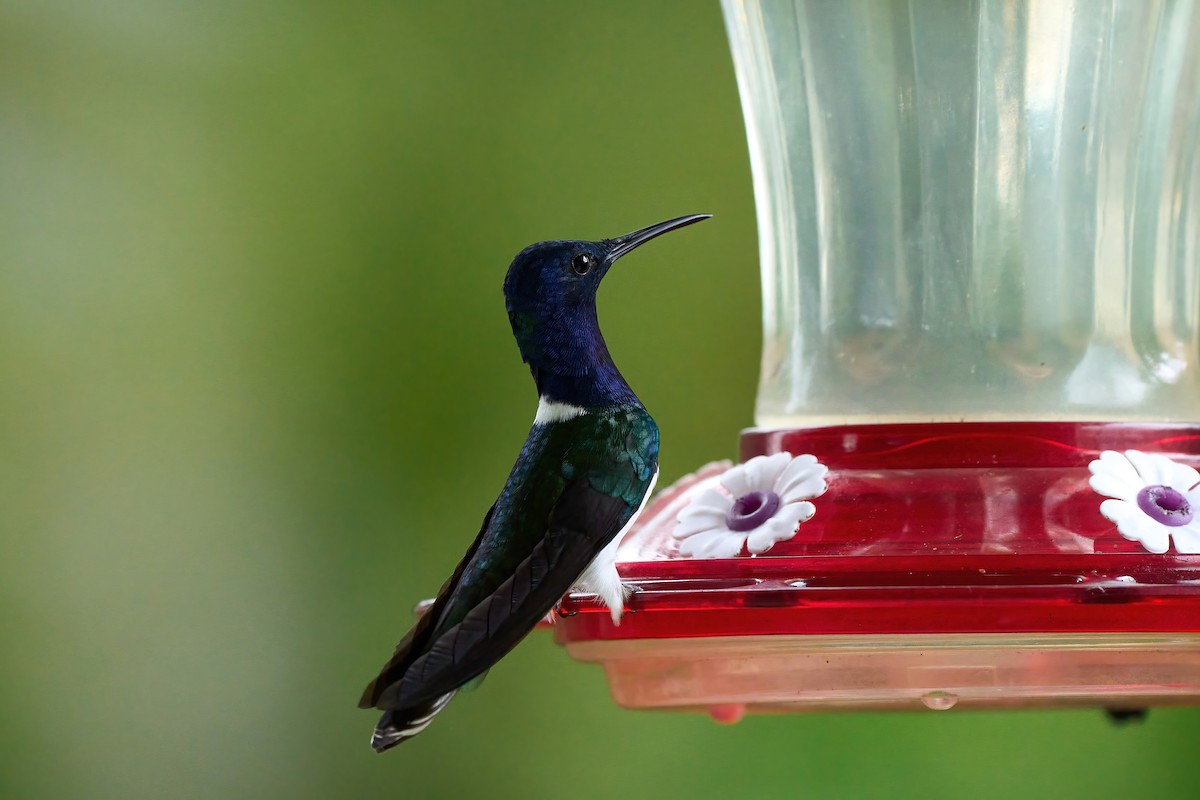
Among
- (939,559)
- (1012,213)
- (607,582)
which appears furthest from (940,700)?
(1012,213)

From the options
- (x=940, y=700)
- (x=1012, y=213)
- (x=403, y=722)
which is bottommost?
(x=940, y=700)

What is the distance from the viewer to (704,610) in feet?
5.68

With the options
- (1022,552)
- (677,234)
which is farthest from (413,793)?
(1022,552)

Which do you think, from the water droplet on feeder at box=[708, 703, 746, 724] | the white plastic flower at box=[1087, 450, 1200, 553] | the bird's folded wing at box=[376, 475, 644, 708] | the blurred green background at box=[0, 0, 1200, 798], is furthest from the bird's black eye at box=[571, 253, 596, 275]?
the blurred green background at box=[0, 0, 1200, 798]

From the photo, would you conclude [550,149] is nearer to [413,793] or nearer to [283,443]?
[283,443]

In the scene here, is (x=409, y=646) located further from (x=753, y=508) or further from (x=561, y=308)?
(x=561, y=308)

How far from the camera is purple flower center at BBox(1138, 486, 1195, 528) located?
5.76ft

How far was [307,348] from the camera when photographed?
5.56 meters

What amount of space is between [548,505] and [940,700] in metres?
0.59

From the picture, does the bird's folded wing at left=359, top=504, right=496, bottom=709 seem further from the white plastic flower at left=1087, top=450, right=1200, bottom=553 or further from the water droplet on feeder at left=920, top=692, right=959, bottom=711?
the white plastic flower at left=1087, top=450, right=1200, bottom=553

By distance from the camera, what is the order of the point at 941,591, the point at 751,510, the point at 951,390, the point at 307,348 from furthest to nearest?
1. the point at 307,348
2. the point at 951,390
3. the point at 751,510
4. the point at 941,591

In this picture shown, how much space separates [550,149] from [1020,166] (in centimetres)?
332

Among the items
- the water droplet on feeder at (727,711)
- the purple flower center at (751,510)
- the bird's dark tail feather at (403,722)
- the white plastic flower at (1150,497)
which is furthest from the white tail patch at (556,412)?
the white plastic flower at (1150,497)

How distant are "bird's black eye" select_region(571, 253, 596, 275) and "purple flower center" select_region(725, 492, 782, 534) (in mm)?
448
